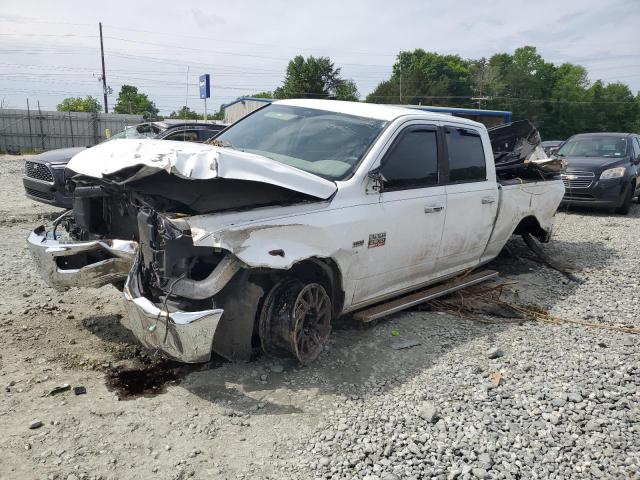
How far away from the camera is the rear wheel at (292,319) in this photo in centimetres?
351

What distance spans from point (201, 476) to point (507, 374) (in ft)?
7.59

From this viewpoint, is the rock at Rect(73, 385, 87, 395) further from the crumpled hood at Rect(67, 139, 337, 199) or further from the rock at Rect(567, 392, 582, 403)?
the rock at Rect(567, 392, 582, 403)

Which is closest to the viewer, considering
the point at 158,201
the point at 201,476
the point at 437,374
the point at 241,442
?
the point at 201,476

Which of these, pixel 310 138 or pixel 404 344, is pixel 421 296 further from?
pixel 310 138

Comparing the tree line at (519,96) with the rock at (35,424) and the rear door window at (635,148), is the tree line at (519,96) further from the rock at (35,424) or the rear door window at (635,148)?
the rock at (35,424)

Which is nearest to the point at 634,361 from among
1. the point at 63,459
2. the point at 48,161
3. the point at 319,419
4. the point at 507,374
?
the point at 507,374

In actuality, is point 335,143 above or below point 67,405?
above

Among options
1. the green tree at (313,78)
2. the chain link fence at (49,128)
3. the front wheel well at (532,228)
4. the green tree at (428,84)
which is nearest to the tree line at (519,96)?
the green tree at (428,84)

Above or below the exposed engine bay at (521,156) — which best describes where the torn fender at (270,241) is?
below

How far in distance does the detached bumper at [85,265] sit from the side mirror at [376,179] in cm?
182

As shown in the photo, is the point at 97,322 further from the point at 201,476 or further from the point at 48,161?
the point at 48,161

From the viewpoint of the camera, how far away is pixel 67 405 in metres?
3.15

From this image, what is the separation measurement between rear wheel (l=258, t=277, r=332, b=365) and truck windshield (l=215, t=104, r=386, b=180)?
901 millimetres

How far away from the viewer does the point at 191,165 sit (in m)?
3.11
